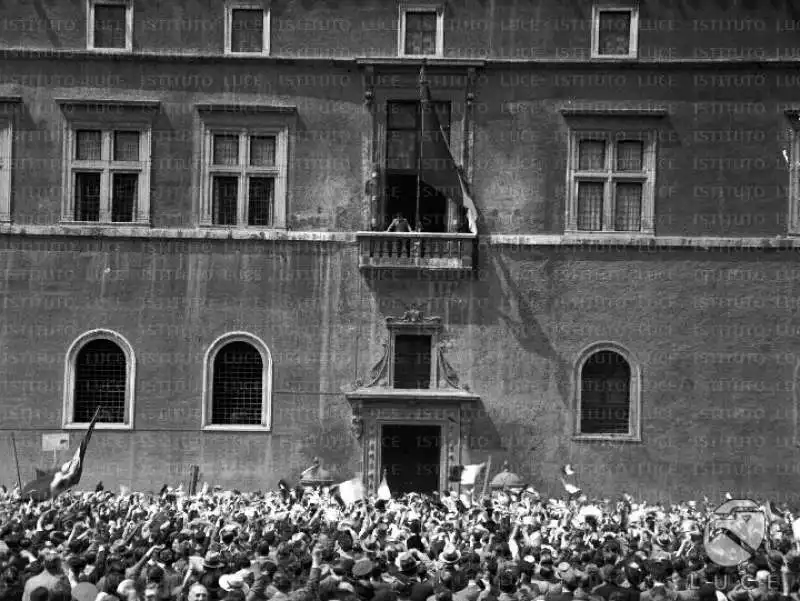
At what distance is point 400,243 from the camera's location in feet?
132

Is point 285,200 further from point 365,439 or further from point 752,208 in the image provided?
point 752,208

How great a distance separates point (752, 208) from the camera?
1585 inches

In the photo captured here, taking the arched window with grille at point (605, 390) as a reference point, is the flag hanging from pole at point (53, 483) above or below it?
below

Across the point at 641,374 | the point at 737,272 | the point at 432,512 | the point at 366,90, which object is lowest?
the point at 432,512

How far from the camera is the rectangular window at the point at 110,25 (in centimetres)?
4084

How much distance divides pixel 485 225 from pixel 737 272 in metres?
6.39

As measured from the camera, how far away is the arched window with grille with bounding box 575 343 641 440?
40031 mm

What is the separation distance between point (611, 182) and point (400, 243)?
5.50m

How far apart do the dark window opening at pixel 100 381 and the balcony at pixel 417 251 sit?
669 cm

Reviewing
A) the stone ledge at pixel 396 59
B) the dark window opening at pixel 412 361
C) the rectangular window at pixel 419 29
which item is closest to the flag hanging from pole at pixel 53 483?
the dark window opening at pixel 412 361

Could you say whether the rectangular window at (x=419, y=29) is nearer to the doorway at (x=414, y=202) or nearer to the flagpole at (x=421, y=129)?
the flagpole at (x=421, y=129)

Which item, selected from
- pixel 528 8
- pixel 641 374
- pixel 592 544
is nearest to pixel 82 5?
pixel 528 8

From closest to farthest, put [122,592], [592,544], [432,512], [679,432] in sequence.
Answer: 1. [122,592]
2. [592,544]
3. [432,512]
4. [679,432]

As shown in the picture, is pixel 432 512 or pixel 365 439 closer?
pixel 432 512
